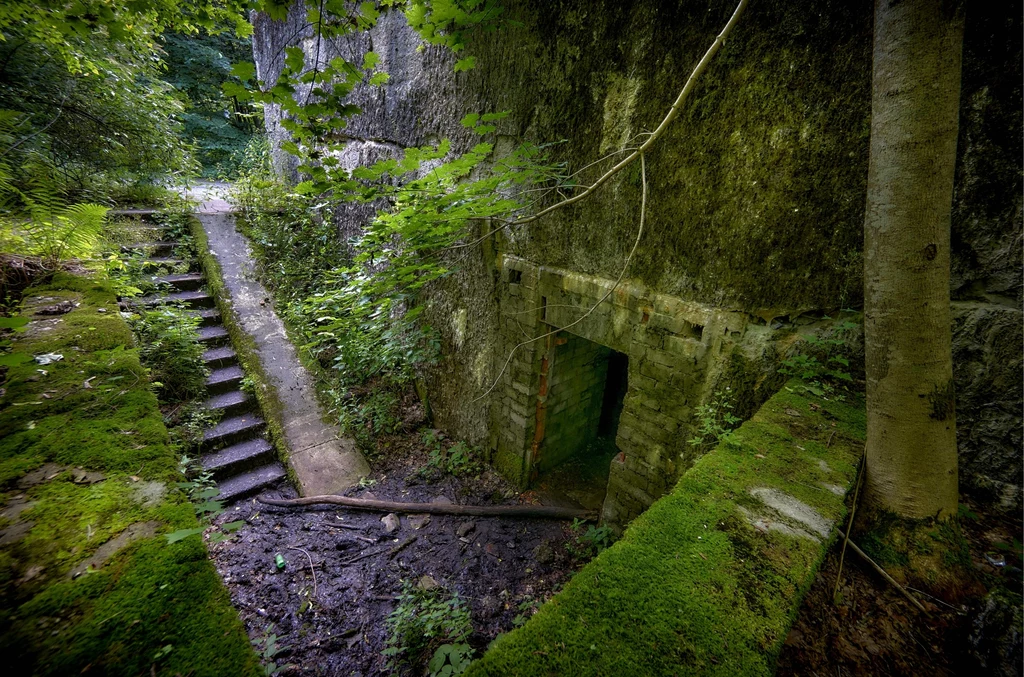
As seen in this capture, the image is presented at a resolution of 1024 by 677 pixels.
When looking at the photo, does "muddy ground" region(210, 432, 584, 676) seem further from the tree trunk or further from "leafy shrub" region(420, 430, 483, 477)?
the tree trunk

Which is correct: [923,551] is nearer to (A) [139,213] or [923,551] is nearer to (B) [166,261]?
(B) [166,261]

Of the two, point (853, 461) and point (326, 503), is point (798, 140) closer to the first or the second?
point (853, 461)

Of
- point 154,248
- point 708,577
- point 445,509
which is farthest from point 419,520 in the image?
point 154,248

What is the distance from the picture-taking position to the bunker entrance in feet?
13.6

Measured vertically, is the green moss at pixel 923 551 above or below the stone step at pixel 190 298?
below

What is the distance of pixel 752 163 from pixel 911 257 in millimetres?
1165

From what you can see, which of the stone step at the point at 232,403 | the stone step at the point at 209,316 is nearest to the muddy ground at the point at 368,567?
the stone step at the point at 232,403

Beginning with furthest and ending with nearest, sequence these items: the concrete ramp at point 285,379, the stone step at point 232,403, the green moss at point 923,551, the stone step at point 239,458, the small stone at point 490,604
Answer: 1. the stone step at point 232,403
2. the concrete ramp at point 285,379
3. the stone step at point 239,458
4. the small stone at point 490,604
5. the green moss at point 923,551

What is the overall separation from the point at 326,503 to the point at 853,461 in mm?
4198

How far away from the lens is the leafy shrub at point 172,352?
163 inches

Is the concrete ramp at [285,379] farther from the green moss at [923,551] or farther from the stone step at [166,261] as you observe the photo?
the green moss at [923,551]

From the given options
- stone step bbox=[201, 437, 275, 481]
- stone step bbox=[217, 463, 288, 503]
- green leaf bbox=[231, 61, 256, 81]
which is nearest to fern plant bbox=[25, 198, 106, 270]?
stone step bbox=[201, 437, 275, 481]

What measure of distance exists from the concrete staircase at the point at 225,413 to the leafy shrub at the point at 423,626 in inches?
83.4

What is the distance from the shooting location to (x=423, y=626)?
273 cm
